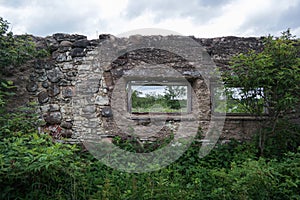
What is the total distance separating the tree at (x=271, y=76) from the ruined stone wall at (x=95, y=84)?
28.8 inches

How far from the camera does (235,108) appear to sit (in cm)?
441

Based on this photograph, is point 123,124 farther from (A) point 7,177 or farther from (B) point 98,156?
(A) point 7,177

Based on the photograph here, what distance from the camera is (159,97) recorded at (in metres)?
4.58

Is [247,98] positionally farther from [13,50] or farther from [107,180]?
[13,50]

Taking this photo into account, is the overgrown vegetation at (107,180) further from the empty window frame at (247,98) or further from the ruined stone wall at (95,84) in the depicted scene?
the ruined stone wall at (95,84)

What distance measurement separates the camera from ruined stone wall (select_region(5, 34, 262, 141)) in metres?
4.30

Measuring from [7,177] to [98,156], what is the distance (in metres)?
1.65

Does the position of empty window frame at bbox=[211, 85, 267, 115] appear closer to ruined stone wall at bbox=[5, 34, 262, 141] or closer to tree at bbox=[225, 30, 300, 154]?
tree at bbox=[225, 30, 300, 154]

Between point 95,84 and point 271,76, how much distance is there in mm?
2730

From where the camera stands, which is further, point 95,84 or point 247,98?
point 95,84

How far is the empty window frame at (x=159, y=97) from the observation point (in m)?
4.49

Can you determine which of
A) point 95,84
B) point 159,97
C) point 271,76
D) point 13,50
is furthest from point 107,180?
point 13,50

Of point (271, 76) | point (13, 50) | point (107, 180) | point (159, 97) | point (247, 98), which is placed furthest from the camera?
point (159, 97)

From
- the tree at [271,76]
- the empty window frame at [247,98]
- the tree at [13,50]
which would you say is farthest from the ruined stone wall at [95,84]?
the tree at [271,76]
